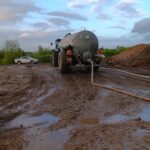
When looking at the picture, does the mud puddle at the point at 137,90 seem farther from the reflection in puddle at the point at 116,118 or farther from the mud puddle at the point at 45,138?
the mud puddle at the point at 45,138

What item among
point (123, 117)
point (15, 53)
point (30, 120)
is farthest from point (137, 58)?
point (15, 53)

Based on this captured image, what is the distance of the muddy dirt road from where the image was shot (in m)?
7.52

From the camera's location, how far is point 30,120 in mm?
9914

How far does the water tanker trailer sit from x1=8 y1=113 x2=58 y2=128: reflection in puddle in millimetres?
10752

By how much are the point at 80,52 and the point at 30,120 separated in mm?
11507

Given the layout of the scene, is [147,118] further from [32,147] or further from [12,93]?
[12,93]

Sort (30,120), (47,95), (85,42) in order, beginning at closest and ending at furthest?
(30,120)
(47,95)
(85,42)

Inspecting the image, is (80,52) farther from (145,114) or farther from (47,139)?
(47,139)

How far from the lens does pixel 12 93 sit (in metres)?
14.9

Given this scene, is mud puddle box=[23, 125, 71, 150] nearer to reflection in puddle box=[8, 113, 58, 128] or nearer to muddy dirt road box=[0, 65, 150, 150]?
muddy dirt road box=[0, 65, 150, 150]

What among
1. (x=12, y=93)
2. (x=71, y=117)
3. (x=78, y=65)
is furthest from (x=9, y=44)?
(x=71, y=117)

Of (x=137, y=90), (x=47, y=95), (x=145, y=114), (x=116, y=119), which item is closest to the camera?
(x=116, y=119)

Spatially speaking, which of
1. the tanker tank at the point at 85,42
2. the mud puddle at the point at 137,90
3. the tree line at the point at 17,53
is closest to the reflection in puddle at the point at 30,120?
the mud puddle at the point at 137,90

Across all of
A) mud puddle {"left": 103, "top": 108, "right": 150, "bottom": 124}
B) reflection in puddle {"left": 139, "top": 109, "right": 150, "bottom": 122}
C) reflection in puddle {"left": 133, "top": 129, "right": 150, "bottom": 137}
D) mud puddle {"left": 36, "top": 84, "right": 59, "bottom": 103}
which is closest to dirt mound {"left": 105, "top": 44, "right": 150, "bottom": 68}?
mud puddle {"left": 36, "top": 84, "right": 59, "bottom": 103}
